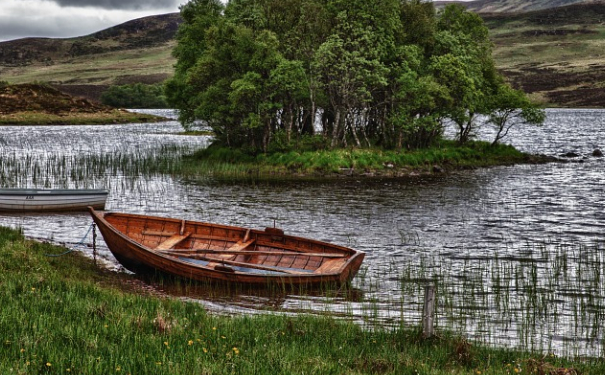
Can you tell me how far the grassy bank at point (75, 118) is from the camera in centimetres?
12219

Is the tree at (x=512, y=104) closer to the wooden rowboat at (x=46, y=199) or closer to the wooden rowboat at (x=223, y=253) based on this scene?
the wooden rowboat at (x=46, y=199)

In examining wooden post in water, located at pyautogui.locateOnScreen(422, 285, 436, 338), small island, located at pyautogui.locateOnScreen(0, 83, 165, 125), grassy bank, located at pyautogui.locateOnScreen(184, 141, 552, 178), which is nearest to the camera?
wooden post in water, located at pyautogui.locateOnScreen(422, 285, 436, 338)

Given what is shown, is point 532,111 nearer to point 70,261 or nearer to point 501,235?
point 501,235

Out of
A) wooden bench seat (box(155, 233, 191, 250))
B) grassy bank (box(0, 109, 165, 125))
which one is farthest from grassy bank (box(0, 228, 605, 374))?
grassy bank (box(0, 109, 165, 125))

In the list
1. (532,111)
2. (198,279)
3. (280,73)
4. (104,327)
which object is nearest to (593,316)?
(198,279)

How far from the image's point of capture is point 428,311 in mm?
11945

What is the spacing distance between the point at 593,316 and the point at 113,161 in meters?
43.5

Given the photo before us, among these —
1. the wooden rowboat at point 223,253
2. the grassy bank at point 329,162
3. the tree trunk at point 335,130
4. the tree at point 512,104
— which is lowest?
the wooden rowboat at point 223,253

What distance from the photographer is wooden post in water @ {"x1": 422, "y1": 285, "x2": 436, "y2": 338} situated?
11.7 m

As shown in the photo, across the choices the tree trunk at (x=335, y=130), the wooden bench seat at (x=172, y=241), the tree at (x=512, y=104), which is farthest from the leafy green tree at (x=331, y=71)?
the wooden bench seat at (x=172, y=241)

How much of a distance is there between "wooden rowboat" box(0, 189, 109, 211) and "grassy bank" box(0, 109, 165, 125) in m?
97.8

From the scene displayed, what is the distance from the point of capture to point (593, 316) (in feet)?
53.5

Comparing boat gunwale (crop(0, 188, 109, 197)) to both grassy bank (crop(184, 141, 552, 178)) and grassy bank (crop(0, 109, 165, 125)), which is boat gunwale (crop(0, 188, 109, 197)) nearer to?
grassy bank (crop(184, 141, 552, 178))

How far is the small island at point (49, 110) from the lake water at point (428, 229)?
2638 inches
